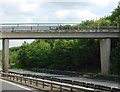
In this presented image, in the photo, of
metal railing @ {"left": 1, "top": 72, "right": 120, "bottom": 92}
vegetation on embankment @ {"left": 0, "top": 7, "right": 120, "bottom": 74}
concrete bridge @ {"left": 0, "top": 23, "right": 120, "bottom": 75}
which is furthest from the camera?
vegetation on embankment @ {"left": 0, "top": 7, "right": 120, "bottom": 74}

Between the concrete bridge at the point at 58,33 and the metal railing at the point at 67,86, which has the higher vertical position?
the concrete bridge at the point at 58,33

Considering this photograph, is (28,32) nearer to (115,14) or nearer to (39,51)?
(115,14)

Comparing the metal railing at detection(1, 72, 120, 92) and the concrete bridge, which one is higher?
the concrete bridge

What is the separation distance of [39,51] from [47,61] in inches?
561

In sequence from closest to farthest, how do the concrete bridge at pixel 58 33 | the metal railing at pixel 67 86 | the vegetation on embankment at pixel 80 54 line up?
the metal railing at pixel 67 86 → the concrete bridge at pixel 58 33 → the vegetation on embankment at pixel 80 54

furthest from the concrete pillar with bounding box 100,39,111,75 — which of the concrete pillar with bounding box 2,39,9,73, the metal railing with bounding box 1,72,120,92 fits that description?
the metal railing with bounding box 1,72,120,92

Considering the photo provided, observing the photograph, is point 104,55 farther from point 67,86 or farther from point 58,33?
point 67,86

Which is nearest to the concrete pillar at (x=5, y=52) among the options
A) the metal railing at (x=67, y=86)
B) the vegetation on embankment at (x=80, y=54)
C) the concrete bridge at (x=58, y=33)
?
the concrete bridge at (x=58, y=33)

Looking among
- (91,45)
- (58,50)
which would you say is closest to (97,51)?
(91,45)

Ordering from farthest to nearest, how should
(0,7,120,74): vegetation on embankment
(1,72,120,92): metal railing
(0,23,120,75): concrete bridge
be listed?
(0,7,120,74): vegetation on embankment
(0,23,120,75): concrete bridge
(1,72,120,92): metal railing

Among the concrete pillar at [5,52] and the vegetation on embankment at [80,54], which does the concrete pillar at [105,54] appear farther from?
the concrete pillar at [5,52]

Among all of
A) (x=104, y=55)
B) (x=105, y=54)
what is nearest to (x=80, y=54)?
(x=104, y=55)

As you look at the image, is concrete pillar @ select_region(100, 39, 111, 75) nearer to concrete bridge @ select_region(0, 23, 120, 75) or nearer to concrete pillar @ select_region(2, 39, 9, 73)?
concrete bridge @ select_region(0, 23, 120, 75)

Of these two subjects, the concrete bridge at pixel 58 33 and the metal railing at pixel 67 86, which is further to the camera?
the concrete bridge at pixel 58 33
